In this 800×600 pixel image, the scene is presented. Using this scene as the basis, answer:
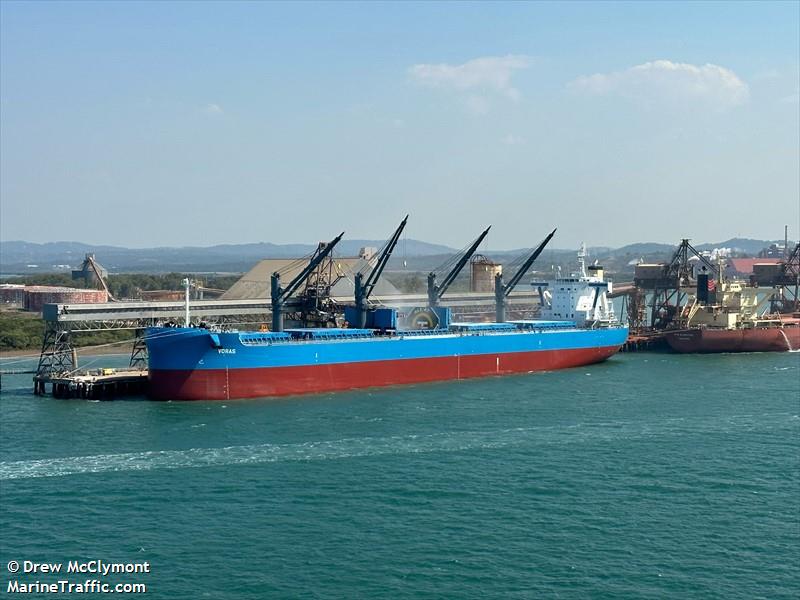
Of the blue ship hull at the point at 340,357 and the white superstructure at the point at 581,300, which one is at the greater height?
the white superstructure at the point at 581,300

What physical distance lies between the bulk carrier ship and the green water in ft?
5.22

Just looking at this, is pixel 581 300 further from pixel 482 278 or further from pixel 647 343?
pixel 482 278

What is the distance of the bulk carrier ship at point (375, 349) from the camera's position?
33.1m

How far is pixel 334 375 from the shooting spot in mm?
35719

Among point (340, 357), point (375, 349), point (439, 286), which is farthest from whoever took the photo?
point (439, 286)

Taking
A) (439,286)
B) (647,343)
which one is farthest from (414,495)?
(647,343)

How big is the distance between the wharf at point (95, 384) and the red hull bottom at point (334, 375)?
1.61m

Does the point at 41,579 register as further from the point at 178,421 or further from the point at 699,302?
the point at 699,302

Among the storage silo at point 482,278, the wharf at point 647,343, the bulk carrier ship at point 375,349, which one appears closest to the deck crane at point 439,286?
the bulk carrier ship at point 375,349

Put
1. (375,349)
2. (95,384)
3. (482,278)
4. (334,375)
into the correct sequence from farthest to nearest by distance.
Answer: (482,278) < (375,349) < (334,375) < (95,384)

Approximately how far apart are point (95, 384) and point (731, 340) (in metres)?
32.4

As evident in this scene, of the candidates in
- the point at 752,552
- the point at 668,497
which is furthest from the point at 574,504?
the point at 752,552

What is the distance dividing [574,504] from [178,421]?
14114 millimetres

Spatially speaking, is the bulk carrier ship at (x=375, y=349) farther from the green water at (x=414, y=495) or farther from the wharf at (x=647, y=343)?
the wharf at (x=647, y=343)
